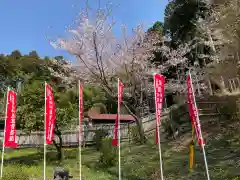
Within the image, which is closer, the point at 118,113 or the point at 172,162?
the point at 118,113

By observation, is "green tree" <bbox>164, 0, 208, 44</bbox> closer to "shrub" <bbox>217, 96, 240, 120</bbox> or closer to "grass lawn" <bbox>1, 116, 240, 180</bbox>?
"shrub" <bbox>217, 96, 240, 120</bbox>

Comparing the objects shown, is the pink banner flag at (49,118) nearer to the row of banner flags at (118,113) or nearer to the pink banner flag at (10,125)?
the row of banner flags at (118,113)

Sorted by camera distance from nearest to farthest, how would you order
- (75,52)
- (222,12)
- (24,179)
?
(24,179) → (222,12) → (75,52)

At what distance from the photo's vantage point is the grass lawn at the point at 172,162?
1043 centimetres

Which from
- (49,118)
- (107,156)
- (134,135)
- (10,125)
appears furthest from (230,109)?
(10,125)

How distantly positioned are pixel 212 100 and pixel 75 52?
11.5 m

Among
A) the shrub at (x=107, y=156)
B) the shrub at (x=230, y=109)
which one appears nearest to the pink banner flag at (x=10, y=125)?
the shrub at (x=107, y=156)

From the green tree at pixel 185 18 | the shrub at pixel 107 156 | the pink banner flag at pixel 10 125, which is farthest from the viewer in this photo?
the green tree at pixel 185 18

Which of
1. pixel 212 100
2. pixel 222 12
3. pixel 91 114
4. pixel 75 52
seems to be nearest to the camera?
pixel 222 12

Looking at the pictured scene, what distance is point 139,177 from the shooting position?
11.5m

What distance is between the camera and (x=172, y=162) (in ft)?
41.6

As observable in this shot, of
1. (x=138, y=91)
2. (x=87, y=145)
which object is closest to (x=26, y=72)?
(x=87, y=145)

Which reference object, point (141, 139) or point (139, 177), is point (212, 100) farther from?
point (139, 177)

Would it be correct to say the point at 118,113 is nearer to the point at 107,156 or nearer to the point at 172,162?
the point at 107,156
